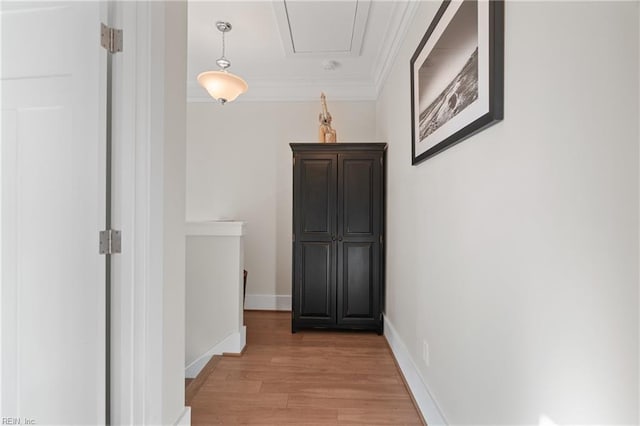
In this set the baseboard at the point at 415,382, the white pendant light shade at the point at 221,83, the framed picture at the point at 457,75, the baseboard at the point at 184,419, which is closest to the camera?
the framed picture at the point at 457,75

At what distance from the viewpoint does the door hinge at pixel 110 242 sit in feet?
3.83

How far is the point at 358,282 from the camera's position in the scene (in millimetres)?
3209

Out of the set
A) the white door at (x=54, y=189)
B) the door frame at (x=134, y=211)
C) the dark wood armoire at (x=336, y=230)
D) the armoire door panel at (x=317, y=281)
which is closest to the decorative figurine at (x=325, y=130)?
the dark wood armoire at (x=336, y=230)

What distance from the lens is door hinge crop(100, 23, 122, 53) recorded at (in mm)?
1170

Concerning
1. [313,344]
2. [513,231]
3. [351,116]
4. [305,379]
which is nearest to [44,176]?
[513,231]

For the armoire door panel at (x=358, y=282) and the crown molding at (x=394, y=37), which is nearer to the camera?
the crown molding at (x=394, y=37)

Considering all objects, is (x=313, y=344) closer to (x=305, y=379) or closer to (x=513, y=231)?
(x=305, y=379)

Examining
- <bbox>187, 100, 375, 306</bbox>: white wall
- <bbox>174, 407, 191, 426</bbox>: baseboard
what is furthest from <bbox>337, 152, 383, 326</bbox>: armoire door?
<bbox>174, 407, 191, 426</bbox>: baseboard

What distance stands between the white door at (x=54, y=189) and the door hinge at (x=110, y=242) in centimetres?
2

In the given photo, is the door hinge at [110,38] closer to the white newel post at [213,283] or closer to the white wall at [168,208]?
the white wall at [168,208]

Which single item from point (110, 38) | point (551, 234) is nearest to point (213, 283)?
point (110, 38)

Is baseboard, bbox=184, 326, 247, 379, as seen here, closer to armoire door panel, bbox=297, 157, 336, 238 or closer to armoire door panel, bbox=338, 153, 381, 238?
armoire door panel, bbox=297, 157, 336, 238

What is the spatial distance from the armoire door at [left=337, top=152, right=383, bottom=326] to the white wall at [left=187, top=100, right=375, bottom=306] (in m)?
0.94

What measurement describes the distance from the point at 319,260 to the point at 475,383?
2056mm
